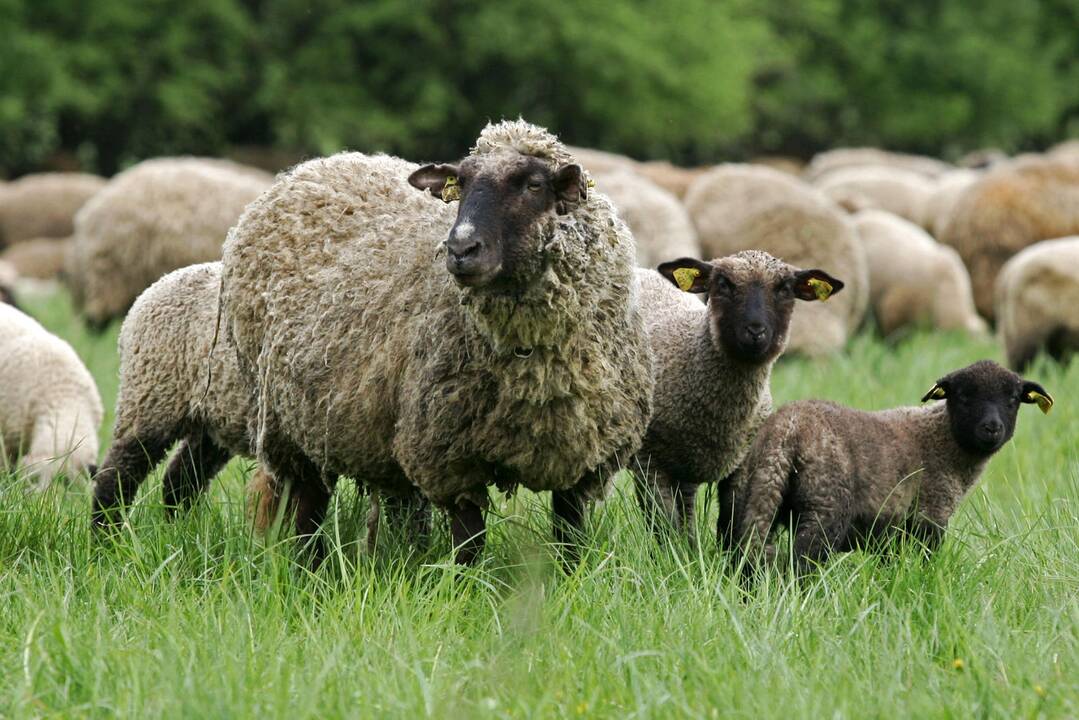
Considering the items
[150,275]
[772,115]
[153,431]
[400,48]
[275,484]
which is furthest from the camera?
[772,115]

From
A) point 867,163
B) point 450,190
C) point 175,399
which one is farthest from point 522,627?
point 867,163

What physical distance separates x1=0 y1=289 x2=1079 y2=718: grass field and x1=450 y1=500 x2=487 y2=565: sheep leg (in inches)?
3.9

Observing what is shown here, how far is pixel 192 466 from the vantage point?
6.00 meters

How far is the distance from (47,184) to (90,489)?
56.8 ft

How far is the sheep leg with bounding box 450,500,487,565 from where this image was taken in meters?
4.51

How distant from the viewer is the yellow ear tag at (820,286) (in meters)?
4.99

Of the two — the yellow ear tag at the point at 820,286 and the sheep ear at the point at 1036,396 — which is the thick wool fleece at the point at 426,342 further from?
the sheep ear at the point at 1036,396

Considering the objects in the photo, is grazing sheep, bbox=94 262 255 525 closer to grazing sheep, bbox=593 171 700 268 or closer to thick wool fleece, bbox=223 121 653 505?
thick wool fleece, bbox=223 121 653 505

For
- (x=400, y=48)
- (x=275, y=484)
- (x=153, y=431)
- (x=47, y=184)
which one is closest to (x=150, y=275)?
(x=153, y=431)

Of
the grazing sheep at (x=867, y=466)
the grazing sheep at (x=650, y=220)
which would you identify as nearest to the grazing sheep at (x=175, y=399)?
the grazing sheep at (x=867, y=466)

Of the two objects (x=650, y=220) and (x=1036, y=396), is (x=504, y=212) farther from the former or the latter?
(x=650, y=220)

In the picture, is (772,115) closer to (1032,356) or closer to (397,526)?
(1032,356)

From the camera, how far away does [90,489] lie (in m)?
5.55

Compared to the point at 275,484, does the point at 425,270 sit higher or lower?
higher
